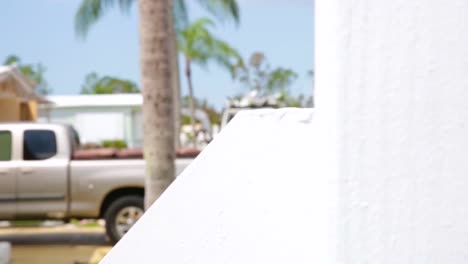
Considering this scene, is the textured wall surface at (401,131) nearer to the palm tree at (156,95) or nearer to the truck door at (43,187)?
the palm tree at (156,95)

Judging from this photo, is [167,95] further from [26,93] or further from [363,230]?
[26,93]

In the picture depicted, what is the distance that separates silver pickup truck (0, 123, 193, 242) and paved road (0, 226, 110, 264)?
62cm

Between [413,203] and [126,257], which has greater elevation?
[413,203]

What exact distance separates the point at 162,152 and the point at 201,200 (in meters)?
6.11

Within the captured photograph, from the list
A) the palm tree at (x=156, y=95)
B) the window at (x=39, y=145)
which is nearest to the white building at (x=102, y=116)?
the window at (x=39, y=145)

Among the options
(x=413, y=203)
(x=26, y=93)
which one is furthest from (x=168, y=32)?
(x=26, y=93)

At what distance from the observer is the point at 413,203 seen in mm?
1897

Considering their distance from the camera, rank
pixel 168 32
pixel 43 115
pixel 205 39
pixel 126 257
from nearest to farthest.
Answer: pixel 126 257 → pixel 168 32 → pixel 43 115 → pixel 205 39

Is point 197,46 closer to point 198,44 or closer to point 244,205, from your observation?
point 198,44

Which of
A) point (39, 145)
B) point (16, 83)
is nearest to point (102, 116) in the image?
point (16, 83)

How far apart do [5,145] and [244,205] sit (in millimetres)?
11140

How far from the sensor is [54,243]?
14344mm

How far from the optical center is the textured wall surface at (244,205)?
2.15 metres

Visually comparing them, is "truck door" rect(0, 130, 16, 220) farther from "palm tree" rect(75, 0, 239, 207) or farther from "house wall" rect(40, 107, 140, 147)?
"house wall" rect(40, 107, 140, 147)
